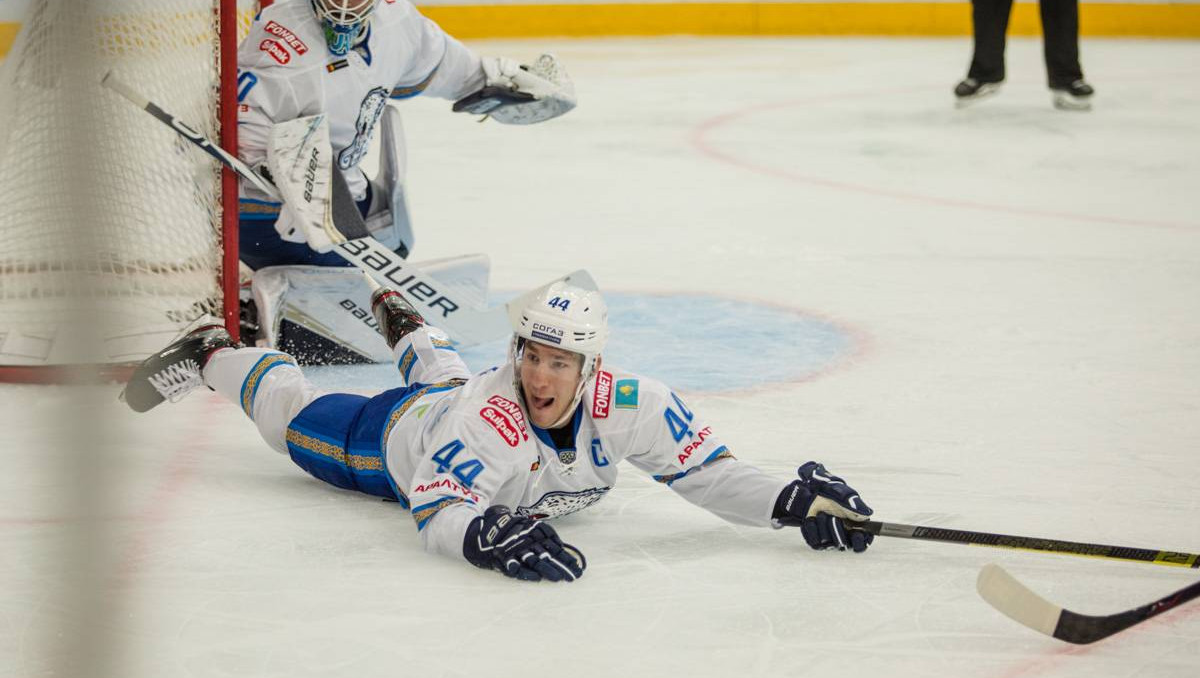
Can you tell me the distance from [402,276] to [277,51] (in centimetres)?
60

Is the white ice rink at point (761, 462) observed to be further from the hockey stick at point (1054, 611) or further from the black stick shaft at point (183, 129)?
the black stick shaft at point (183, 129)

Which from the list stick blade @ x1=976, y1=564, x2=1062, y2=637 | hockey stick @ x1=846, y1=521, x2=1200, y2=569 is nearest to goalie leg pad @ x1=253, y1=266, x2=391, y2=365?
hockey stick @ x1=846, y1=521, x2=1200, y2=569

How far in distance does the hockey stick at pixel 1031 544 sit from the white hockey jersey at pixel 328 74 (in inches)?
70.1

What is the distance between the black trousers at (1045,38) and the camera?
7.97 metres

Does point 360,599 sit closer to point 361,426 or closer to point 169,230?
point 361,426

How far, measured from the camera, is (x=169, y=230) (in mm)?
3670

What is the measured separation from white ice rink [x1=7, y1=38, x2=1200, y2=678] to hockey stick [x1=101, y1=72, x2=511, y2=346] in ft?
0.99

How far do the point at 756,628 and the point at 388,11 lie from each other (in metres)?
2.12

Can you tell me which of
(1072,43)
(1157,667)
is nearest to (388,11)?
(1157,667)

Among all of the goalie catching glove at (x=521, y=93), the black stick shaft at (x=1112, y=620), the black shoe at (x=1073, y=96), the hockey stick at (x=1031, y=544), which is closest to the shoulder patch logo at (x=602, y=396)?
the hockey stick at (x=1031, y=544)

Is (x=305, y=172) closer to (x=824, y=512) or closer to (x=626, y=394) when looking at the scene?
(x=626, y=394)

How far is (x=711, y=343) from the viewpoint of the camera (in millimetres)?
4012

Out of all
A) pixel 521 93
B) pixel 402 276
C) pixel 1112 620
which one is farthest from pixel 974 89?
pixel 1112 620

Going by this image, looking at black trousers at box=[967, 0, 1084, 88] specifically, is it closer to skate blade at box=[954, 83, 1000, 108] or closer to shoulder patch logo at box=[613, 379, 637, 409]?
skate blade at box=[954, 83, 1000, 108]
